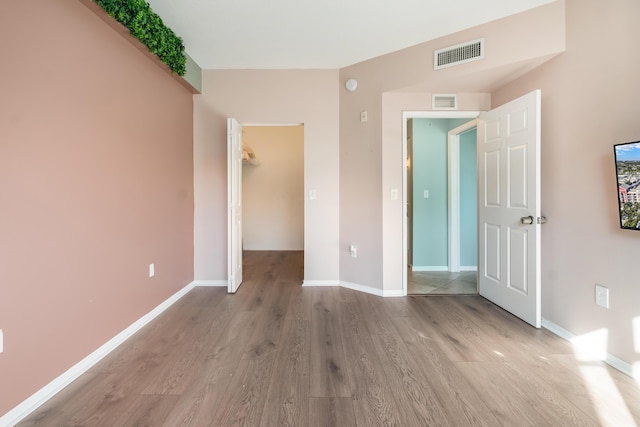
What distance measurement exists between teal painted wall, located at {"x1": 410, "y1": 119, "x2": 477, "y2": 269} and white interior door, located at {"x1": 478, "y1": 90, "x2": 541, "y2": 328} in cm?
109

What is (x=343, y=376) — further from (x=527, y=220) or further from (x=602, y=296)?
(x=527, y=220)

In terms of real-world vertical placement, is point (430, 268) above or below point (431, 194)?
below

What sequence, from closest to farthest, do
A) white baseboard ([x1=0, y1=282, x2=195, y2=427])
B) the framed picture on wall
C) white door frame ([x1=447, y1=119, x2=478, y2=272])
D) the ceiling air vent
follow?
white baseboard ([x1=0, y1=282, x2=195, y2=427])
the framed picture on wall
the ceiling air vent
white door frame ([x1=447, y1=119, x2=478, y2=272])

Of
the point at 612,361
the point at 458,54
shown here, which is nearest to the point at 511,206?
the point at 612,361

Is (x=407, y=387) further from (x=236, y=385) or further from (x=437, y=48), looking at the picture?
(x=437, y=48)

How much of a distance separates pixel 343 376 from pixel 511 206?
217 cm

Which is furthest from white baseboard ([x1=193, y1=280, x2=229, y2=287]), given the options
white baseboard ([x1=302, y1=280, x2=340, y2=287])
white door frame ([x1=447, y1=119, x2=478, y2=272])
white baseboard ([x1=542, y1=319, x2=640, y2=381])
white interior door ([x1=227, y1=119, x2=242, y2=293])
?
white baseboard ([x1=542, y1=319, x2=640, y2=381])

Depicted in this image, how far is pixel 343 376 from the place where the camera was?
167cm

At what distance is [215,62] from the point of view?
10.6ft

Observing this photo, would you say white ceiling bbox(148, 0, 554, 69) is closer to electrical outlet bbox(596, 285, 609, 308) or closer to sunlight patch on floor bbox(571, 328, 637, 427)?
electrical outlet bbox(596, 285, 609, 308)

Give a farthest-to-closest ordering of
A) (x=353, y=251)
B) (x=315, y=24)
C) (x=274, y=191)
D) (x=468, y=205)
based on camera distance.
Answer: (x=274, y=191) → (x=468, y=205) → (x=353, y=251) → (x=315, y=24)

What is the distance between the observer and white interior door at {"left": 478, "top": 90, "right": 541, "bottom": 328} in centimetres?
227

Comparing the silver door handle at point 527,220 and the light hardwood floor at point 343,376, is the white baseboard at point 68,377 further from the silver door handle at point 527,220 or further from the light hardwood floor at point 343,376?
the silver door handle at point 527,220

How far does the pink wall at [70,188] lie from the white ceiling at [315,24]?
2.17 feet
